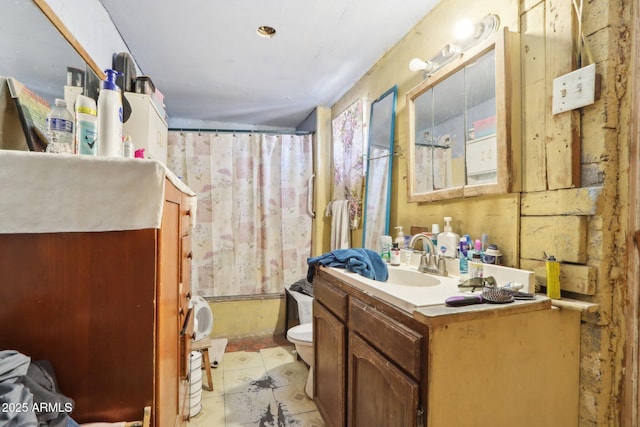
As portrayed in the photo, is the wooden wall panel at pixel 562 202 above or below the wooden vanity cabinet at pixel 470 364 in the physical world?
above

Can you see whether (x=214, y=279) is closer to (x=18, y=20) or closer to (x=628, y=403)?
(x=18, y=20)

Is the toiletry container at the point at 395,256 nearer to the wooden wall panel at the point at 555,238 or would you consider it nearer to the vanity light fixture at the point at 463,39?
the wooden wall panel at the point at 555,238

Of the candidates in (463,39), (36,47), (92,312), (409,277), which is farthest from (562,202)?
(36,47)

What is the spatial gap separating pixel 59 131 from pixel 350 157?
1.96m

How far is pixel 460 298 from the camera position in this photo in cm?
86

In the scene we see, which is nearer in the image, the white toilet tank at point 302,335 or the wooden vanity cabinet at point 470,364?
the wooden vanity cabinet at point 470,364

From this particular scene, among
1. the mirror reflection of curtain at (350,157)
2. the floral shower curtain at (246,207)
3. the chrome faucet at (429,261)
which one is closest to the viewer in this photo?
the chrome faucet at (429,261)

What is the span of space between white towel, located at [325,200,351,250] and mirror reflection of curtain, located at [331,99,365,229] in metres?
0.04

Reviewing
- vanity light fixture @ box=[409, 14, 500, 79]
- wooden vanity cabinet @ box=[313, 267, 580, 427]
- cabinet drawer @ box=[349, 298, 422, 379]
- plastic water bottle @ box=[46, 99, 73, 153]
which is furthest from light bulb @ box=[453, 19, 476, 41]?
plastic water bottle @ box=[46, 99, 73, 153]

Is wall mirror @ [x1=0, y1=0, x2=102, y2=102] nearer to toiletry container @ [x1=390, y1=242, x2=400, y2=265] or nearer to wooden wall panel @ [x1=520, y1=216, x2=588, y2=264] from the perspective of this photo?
toiletry container @ [x1=390, y1=242, x2=400, y2=265]

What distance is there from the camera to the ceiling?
1.58 meters

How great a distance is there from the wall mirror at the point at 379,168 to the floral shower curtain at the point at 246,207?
3.10 feet

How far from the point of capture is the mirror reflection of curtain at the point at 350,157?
2328mm

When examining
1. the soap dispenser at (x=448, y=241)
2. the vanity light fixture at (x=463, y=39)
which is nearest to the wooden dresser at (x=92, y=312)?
the soap dispenser at (x=448, y=241)
